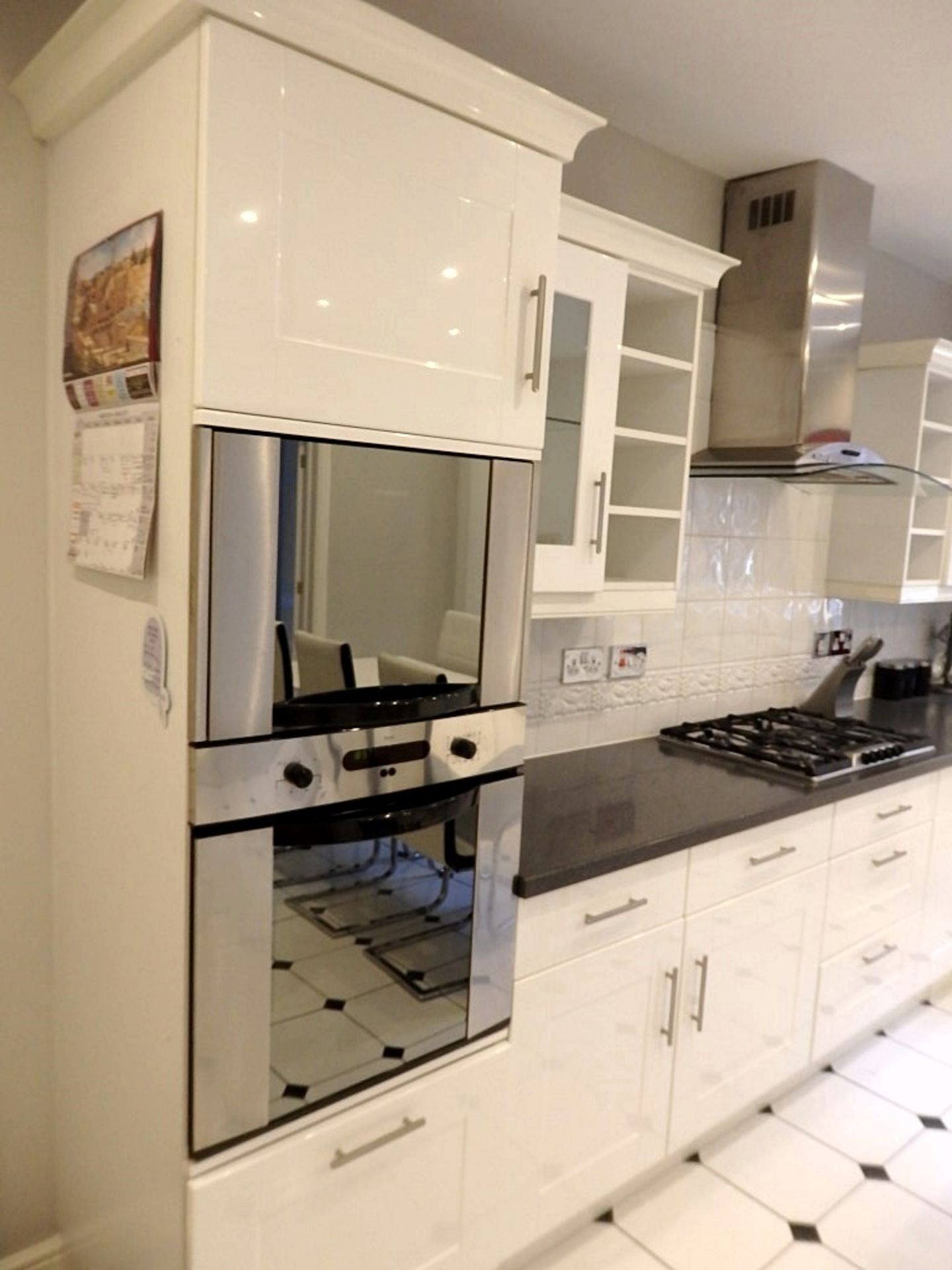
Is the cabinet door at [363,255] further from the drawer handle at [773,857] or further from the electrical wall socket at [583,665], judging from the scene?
the drawer handle at [773,857]

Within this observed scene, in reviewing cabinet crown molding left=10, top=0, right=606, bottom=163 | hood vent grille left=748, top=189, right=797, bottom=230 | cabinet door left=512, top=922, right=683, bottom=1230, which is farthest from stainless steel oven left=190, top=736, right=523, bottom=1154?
hood vent grille left=748, top=189, right=797, bottom=230

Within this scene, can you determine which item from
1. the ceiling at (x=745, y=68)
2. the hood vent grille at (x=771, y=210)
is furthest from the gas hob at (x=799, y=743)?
the ceiling at (x=745, y=68)

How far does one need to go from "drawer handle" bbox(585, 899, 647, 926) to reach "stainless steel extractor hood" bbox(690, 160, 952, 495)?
1186 mm

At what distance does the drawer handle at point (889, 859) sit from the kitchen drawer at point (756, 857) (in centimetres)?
28

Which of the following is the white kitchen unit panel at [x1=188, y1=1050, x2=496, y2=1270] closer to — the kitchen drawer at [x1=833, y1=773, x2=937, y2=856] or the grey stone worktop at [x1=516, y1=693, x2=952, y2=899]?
the grey stone worktop at [x1=516, y1=693, x2=952, y2=899]

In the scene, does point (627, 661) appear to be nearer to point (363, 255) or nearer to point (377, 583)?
point (377, 583)

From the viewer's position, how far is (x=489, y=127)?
138 centimetres

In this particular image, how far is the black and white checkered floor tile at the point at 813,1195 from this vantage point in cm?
192

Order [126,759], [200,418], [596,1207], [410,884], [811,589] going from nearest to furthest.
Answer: [200,418], [126,759], [410,884], [596,1207], [811,589]

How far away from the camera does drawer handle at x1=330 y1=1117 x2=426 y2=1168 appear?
1.42m

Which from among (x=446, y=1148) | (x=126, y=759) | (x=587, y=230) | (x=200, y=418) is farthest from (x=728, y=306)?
(x=446, y=1148)

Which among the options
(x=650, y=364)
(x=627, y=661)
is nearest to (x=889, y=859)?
(x=627, y=661)

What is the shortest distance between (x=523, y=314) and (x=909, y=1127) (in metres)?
2.25

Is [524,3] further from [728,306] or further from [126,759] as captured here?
[126,759]
